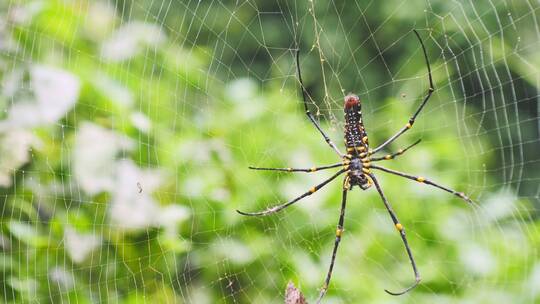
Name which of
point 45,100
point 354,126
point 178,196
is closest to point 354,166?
point 354,126

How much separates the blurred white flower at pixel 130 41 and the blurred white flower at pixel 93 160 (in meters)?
0.29

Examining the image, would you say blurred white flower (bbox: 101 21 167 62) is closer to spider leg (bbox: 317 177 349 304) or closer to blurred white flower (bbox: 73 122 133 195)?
blurred white flower (bbox: 73 122 133 195)

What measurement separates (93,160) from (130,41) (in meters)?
0.45

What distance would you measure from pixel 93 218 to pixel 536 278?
1.31m

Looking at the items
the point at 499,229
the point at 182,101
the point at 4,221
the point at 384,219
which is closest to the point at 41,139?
the point at 4,221

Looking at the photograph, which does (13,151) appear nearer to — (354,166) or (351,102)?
(351,102)

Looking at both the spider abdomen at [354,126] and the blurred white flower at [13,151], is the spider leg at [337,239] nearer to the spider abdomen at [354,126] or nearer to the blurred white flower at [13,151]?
the spider abdomen at [354,126]

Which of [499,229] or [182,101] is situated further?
[499,229]

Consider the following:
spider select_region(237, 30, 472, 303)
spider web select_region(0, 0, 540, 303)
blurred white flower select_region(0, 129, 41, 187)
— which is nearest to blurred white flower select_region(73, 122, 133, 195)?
spider web select_region(0, 0, 540, 303)

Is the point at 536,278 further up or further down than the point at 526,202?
further down

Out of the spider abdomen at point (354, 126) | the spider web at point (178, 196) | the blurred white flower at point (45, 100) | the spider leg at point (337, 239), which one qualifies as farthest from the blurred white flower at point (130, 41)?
the spider leg at point (337, 239)

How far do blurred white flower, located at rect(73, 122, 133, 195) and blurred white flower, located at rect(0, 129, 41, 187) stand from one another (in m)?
0.11

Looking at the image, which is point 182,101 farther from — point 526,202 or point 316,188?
point 526,202

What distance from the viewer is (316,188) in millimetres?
1761
